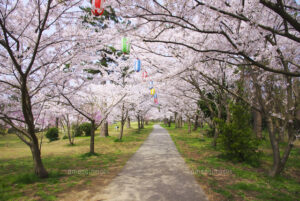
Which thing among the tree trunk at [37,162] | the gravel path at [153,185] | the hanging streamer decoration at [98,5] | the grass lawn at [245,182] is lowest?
the grass lawn at [245,182]

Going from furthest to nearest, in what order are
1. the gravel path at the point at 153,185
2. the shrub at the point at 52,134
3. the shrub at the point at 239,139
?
the shrub at the point at 52,134, the shrub at the point at 239,139, the gravel path at the point at 153,185

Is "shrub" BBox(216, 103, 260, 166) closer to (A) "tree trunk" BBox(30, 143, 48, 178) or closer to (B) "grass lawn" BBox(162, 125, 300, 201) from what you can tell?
(B) "grass lawn" BBox(162, 125, 300, 201)

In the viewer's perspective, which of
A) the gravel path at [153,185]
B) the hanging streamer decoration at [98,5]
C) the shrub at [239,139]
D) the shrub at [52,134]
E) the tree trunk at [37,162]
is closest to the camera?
the hanging streamer decoration at [98,5]

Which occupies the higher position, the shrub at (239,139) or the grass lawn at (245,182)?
the shrub at (239,139)

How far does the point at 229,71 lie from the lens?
1079 cm

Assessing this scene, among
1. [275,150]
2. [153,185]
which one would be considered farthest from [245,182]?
[153,185]

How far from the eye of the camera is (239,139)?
23.5ft

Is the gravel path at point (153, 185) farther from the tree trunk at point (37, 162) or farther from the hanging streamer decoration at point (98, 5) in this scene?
the hanging streamer decoration at point (98, 5)

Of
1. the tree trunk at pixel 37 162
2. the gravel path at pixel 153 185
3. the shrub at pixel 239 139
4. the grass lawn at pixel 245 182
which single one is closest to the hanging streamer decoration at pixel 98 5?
the gravel path at pixel 153 185

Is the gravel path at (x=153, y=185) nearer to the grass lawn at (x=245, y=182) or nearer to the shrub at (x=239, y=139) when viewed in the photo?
the grass lawn at (x=245, y=182)

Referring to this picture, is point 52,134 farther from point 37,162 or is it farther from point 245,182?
point 245,182

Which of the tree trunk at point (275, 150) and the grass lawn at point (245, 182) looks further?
the tree trunk at point (275, 150)

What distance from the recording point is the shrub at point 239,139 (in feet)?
23.3

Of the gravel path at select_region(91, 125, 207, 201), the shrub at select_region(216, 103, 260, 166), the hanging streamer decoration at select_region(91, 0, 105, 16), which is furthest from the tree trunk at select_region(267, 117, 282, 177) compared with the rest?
the hanging streamer decoration at select_region(91, 0, 105, 16)
